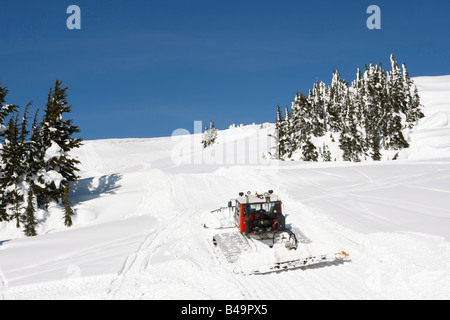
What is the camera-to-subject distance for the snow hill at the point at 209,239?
32.2 feet

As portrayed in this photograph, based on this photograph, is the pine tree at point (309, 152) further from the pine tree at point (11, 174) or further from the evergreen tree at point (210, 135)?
the evergreen tree at point (210, 135)

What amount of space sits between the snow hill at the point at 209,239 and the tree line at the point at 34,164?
1.57 meters

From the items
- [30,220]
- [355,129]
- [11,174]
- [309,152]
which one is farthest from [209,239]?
[355,129]

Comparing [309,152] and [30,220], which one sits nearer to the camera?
[30,220]

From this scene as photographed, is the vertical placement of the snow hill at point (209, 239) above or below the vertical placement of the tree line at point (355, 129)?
below

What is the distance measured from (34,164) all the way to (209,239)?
17366 millimetres

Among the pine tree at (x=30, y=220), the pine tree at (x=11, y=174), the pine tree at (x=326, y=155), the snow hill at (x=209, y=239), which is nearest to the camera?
the snow hill at (x=209, y=239)

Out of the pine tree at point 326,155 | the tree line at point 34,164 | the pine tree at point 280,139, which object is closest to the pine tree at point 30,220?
the tree line at point 34,164

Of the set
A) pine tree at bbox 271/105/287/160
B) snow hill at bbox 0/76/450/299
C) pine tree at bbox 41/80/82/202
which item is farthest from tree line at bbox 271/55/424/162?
pine tree at bbox 41/80/82/202

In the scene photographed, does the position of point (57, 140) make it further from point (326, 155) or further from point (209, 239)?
point (326, 155)

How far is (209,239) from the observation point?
50.3 ft

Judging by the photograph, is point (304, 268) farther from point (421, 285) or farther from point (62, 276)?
point (62, 276)
